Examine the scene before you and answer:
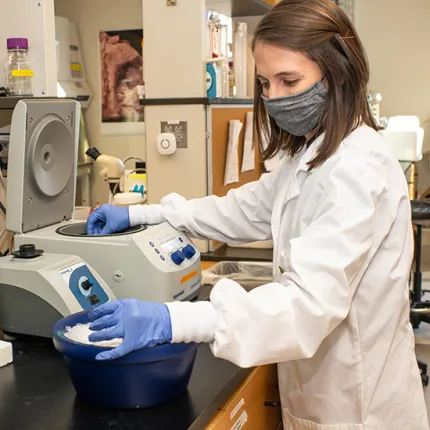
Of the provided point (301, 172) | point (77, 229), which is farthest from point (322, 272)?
point (77, 229)

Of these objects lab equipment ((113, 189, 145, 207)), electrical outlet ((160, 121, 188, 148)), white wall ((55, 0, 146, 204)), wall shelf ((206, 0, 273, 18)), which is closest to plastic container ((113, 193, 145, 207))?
lab equipment ((113, 189, 145, 207))

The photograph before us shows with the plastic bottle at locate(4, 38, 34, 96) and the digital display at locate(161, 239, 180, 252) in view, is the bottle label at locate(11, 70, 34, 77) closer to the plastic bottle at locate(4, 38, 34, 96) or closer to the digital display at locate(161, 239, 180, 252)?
the plastic bottle at locate(4, 38, 34, 96)

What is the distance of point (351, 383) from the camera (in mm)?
1224

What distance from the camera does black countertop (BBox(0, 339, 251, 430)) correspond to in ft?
3.31

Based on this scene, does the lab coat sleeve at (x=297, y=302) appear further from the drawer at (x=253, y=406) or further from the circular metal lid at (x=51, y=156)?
the circular metal lid at (x=51, y=156)

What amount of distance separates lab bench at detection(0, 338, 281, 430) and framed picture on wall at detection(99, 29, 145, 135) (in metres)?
3.04

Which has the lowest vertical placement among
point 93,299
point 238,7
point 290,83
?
point 93,299

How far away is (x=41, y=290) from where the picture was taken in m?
1.26

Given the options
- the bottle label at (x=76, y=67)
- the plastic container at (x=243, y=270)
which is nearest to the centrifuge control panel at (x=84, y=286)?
the plastic container at (x=243, y=270)

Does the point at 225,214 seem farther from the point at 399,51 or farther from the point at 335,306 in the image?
the point at 399,51

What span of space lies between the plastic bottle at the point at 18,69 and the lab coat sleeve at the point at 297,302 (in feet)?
3.00

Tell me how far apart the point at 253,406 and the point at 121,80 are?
3249mm

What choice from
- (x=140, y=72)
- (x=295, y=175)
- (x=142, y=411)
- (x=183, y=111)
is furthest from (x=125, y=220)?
(x=140, y=72)

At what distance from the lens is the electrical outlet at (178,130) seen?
2256mm
